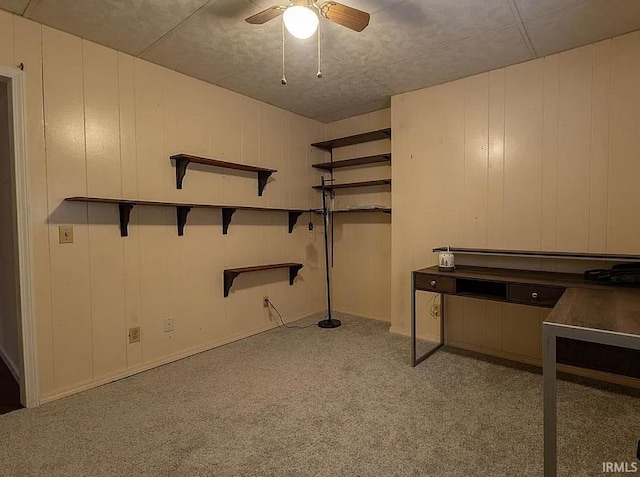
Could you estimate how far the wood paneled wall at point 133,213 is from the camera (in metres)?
2.13

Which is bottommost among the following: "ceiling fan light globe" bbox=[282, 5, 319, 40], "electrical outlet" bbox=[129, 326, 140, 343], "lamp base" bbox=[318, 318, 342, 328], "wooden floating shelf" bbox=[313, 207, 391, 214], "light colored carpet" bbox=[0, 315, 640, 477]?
"light colored carpet" bbox=[0, 315, 640, 477]

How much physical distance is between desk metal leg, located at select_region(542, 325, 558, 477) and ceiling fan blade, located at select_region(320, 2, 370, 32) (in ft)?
5.26

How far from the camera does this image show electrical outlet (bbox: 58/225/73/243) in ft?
7.16

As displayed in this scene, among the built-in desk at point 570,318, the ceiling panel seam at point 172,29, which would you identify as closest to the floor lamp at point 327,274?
the built-in desk at point 570,318

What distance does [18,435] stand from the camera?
181 cm

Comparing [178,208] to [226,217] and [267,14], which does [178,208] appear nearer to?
[226,217]

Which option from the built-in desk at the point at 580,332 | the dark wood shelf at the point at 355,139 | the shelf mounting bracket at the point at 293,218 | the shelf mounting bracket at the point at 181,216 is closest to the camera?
the built-in desk at the point at 580,332

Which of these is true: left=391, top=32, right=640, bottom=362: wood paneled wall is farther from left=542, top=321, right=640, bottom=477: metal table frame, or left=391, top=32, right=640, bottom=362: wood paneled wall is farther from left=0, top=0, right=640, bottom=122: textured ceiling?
left=542, top=321, right=640, bottom=477: metal table frame

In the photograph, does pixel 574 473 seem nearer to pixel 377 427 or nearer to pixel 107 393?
pixel 377 427

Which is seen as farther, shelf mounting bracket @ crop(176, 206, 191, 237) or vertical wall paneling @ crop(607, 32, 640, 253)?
shelf mounting bracket @ crop(176, 206, 191, 237)

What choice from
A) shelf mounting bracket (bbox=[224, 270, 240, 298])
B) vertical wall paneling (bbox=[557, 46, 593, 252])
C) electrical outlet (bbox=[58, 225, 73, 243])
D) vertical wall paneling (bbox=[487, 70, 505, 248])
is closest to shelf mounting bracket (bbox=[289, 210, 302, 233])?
shelf mounting bracket (bbox=[224, 270, 240, 298])

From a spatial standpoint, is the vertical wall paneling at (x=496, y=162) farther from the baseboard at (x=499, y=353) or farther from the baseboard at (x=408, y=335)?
the baseboard at (x=408, y=335)

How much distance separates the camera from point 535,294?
82.4 inches

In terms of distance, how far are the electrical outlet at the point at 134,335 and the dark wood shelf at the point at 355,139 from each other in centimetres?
267
